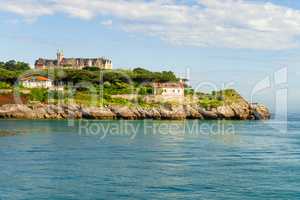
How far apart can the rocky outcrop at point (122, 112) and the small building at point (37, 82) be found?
48.1 feet

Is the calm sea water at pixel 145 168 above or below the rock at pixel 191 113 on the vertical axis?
below

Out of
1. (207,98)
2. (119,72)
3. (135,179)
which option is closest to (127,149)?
(135,179)

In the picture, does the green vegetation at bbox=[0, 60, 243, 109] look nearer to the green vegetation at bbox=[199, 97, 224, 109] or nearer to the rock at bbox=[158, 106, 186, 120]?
the green vegetation at bbox=[199, 97, 224, 109]

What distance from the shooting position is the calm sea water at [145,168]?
2447cm

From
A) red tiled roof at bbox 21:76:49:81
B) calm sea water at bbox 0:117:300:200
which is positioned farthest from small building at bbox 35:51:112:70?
calm sea water at bbox 0:117:300:200

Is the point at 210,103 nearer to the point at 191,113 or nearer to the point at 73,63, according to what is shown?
the point at 191,113

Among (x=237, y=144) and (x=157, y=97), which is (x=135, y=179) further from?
(x=157, y=97)

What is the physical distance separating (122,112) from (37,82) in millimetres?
21523

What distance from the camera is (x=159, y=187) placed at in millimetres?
25469

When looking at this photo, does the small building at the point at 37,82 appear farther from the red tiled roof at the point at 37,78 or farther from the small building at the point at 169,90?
the small building at the point at 169,90

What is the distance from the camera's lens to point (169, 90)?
319ft

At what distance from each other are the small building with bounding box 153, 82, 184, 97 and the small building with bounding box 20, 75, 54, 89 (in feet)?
62.0

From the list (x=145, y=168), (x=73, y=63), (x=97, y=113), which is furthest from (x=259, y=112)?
(x=145, y=168)

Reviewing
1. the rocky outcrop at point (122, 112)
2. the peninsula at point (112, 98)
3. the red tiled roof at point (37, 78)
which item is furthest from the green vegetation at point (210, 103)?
the red tiled roof at point (37, 78)
